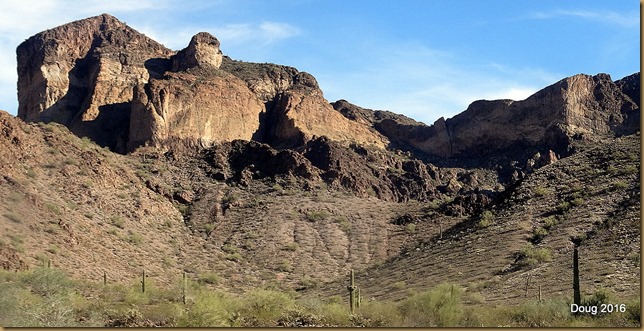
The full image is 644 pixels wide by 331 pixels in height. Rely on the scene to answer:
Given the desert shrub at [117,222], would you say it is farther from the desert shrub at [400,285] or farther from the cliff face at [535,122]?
the cliff face at [535,122]

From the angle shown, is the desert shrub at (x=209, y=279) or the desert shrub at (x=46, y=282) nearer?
the desert shrub at (x=46, y=282)

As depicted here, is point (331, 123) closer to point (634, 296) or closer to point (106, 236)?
point (106, 236)

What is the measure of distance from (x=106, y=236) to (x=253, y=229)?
15.3m

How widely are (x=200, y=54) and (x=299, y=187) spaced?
3036cm

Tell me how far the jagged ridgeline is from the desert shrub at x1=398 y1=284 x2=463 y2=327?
13 cm

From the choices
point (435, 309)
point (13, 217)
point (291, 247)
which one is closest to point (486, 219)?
point (291, 247)

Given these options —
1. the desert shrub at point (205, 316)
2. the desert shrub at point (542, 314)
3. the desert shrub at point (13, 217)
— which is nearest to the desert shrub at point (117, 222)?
the desert shrub at point (13, 217)

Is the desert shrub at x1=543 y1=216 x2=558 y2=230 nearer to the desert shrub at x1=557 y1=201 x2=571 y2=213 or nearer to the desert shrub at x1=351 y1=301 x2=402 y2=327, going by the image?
the desert shrub at x1=557 y1=201 x2=571 y2=213

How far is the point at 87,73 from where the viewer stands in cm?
10250

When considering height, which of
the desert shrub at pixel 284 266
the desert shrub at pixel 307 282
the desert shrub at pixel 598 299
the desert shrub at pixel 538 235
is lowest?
the desert shrub at pixel 598 299

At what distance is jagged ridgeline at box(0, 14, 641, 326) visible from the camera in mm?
Result: 43312

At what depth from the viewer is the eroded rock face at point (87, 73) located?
93.4m

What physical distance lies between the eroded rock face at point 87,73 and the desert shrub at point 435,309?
206 feet

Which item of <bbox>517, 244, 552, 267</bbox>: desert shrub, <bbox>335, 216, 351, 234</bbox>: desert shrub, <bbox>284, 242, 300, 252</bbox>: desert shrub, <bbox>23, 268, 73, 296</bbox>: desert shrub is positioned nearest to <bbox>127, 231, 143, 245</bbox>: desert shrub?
<bbox>284, 242, 300, 252</bbox>: desert shrub
